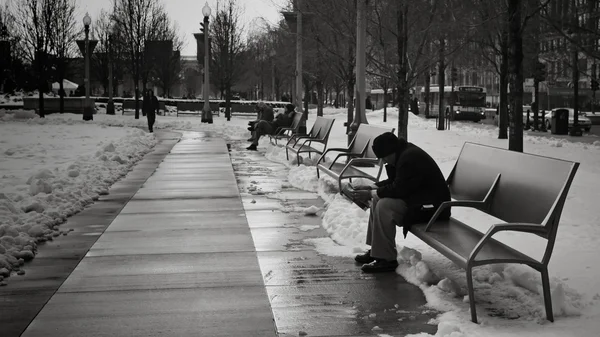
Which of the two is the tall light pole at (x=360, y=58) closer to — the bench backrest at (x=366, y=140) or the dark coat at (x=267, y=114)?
the bench backrest at (x=366, y=140)

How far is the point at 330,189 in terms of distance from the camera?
11.8 meters

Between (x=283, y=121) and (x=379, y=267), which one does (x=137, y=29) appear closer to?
(x=283, y=121)

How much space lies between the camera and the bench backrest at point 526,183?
5.19 metres

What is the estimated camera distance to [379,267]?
662 cm

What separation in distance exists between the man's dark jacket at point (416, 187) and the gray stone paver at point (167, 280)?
55.1 inches

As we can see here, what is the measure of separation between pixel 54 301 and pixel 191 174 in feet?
28.3

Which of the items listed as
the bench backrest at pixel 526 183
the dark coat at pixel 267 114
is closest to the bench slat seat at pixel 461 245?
the bench backrest at pixel 526 183

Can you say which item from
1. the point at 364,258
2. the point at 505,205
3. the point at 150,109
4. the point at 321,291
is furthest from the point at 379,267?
the point at 150,109

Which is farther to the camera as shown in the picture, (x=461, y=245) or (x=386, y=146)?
(x=386, y=146)

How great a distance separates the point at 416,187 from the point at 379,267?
30.3 inches

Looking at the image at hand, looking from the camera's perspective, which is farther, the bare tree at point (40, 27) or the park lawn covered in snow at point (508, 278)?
the bare tree at point (40, 27)

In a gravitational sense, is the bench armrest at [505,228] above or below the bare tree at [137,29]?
below

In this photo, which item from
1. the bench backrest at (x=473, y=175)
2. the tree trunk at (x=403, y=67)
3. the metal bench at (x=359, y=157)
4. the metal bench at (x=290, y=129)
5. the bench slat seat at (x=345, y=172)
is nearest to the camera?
the bench backrest at (x=473, y=175)

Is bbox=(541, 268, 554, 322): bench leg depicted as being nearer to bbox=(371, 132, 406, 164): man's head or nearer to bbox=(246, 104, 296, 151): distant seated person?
bbox=(371, 132, 406, 164): man's head
